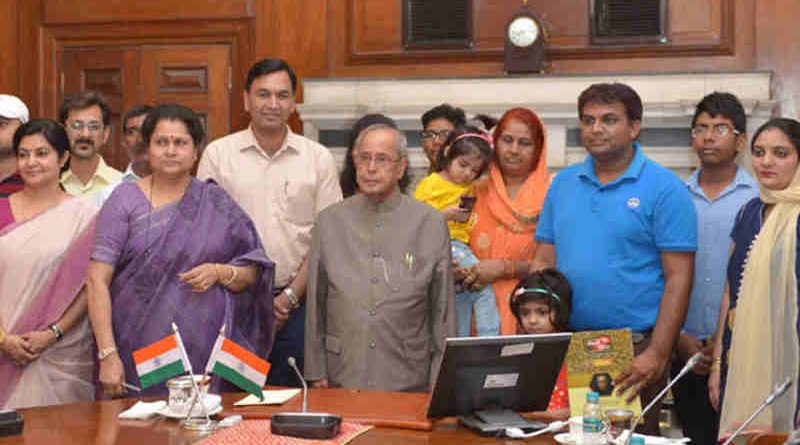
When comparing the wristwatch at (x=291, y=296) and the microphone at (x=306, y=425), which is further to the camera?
the wristwatch at (x=291, y=296)

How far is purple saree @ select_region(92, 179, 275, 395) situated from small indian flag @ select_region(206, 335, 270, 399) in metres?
0.65

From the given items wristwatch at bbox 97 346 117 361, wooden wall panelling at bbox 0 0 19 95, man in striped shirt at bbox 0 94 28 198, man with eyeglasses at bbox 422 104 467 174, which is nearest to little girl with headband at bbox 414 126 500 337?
man with eyeglasses at bbox 422 104 467 174

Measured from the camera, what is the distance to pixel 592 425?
249 cm

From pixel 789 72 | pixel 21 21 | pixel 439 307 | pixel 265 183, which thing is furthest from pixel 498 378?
pixel 21 21

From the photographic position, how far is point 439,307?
11.3 ft

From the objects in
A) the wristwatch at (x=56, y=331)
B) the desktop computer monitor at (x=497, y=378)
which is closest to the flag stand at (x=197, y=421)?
the desktop computer monitor at (x=497, y=378)

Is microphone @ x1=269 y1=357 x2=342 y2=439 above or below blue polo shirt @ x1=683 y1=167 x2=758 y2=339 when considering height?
below

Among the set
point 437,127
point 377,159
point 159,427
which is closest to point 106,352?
point 159,427

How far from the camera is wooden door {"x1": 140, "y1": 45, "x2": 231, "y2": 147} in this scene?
20.1ft

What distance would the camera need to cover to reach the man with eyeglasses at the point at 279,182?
3871mm

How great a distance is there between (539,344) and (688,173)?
2.81 meters

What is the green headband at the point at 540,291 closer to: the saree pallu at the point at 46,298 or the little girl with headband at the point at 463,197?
the little girl with headband at the point at 463,197

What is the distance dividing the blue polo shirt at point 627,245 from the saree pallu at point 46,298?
157 centimetres

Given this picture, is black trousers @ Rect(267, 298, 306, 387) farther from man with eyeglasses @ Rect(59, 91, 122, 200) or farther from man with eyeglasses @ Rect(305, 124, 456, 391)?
man with eyeglasses @ Rect(59, 91, 122, 200)
